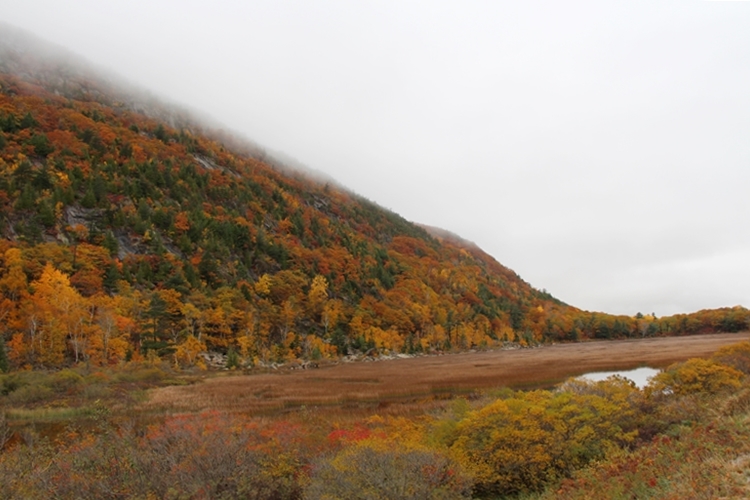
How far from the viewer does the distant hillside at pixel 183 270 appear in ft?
203

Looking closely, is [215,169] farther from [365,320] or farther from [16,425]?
[16,425]

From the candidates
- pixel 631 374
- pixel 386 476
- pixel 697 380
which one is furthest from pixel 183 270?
pixel 386 476

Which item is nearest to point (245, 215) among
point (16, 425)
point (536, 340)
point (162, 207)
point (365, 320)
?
point (162, 207)

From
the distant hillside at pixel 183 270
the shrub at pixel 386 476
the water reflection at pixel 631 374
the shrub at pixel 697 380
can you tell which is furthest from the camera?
the distant hillside at pixel 183 270

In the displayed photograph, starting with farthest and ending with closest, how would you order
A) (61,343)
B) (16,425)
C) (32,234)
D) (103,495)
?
(32,234), (61,343), (16,425), (103,495)

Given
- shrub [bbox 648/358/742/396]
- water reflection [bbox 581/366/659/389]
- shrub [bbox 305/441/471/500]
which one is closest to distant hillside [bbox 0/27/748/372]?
water reflection [bbox 581/366/659/389]

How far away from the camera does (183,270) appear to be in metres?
92.2

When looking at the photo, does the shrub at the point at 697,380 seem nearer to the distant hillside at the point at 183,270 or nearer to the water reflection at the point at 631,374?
the water reflection at the point at 631,374

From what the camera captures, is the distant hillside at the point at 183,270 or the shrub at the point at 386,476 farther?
the distant hillside at the point at 183,270

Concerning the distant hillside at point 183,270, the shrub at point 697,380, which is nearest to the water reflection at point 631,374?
the shrub at point 697,380

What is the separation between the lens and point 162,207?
371 ft

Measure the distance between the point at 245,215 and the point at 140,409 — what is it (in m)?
123

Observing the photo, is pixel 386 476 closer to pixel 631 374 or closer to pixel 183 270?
pixel 631 374

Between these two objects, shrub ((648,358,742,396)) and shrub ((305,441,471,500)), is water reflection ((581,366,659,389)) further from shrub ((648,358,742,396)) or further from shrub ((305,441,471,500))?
shrub ((305,441,471,500))
